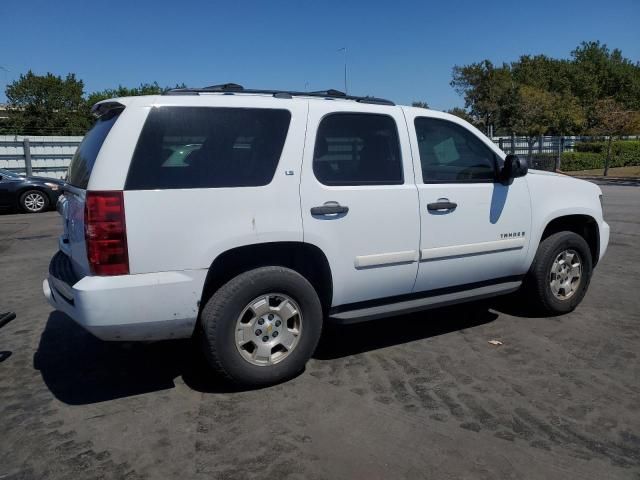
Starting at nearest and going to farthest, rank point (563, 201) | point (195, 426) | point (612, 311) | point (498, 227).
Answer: point (195, 426) < point (498, 227) < point (563, 201) < point (612, 311)

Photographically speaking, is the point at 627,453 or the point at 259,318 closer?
the point at 627,453

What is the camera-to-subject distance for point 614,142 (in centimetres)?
3612

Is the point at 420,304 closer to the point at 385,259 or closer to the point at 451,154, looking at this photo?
the point at 385,259

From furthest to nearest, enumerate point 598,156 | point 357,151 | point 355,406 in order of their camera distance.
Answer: point 598,156 → point 357,151 → point 355,406

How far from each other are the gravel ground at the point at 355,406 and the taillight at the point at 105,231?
0.98 meters

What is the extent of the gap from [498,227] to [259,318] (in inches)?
86.5

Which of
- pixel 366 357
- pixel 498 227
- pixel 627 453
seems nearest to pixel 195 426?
pixel 366 357

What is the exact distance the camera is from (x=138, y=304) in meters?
3.27

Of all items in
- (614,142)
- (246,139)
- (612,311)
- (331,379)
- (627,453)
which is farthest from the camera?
(614,142)

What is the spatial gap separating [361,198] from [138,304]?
5.39ft


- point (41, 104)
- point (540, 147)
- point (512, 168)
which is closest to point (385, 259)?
point (512, 168)

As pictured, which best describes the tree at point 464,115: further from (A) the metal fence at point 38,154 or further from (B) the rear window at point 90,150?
(B) the rear window at point 90,150

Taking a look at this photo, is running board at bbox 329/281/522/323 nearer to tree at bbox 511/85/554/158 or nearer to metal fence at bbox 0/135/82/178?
metal fence at bbox 0/135/82/178

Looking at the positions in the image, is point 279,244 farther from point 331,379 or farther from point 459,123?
point 459,123
